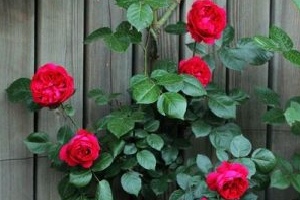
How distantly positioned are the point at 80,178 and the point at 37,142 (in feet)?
0.64

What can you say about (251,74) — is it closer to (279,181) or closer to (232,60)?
(232,60)

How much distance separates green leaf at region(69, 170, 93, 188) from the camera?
1836mm

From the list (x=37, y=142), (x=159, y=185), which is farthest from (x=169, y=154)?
(x=37, y=142)

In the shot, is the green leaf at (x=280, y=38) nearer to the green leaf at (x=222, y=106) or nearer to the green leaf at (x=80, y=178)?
the green leaf at (x=222, y=106)

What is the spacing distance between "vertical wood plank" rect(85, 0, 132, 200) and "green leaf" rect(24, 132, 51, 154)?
201 mm

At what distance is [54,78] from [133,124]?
0.89 feet

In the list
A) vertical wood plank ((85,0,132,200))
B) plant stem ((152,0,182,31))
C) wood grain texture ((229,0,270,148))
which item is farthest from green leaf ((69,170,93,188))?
wood grain texture ((229,0,270,148))

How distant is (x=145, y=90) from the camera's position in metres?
1.79

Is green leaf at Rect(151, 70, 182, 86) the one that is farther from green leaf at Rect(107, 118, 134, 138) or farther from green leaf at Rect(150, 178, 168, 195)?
green leaf at Rect(150, 178, 168, 195)

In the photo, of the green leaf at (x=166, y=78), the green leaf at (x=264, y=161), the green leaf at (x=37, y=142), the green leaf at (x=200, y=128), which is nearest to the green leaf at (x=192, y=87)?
the green leaf at (x=166, y=78)

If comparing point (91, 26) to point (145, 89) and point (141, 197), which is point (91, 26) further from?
point (141, 197)

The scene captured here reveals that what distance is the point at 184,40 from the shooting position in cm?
220

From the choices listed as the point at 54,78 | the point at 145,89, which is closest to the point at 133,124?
the point at 145,89

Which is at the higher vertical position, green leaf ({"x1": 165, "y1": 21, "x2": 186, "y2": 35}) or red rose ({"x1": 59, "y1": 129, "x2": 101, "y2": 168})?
green leaf ({"x1": 165, "y1": 21, "x2": 186, "y2": 35})
